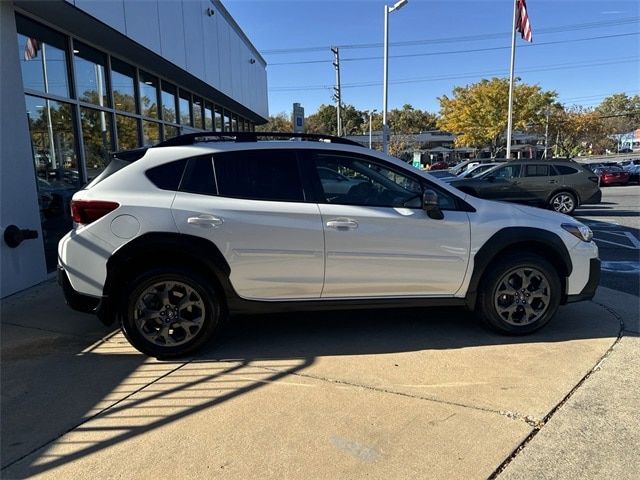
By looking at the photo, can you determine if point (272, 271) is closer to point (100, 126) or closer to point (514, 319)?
point (514, 319)

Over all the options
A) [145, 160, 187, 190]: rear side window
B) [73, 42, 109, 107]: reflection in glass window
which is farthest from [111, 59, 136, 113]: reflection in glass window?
[145, 160, 187, 190]: rear side window

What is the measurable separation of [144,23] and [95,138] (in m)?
2.17

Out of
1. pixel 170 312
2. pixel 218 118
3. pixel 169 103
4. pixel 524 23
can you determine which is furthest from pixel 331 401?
pixel 524 23

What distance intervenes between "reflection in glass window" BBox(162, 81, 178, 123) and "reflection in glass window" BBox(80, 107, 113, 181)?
121 inches

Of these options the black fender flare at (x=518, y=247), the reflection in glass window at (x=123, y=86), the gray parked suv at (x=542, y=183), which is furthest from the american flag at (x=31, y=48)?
the gray parked suv at (x=542, y=183)

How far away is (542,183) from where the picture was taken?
13914 millimetres

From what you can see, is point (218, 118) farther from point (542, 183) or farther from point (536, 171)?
point (542, 183)

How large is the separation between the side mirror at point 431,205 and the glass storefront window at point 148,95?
829 cm

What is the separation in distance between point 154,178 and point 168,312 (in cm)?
110

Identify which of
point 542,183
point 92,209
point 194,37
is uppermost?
point 194,37

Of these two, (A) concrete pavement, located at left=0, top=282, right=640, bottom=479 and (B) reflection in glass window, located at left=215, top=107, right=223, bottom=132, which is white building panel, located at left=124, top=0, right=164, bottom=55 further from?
(B) reflection in glass window, located at left=215, top=107, right=223, bottom=132

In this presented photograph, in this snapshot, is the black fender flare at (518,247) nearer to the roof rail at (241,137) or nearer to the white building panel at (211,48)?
the roof rail at (241,137)

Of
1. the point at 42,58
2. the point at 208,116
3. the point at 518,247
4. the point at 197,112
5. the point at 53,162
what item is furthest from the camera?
the point at 208,116

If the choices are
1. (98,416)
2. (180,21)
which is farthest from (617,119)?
(98,416)
